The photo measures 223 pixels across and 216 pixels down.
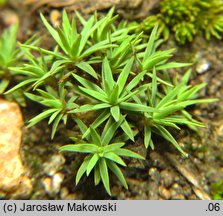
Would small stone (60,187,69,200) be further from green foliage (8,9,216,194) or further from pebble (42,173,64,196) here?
green foliage (8,9,216,194)

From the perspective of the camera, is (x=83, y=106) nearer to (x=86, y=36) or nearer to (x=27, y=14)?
(x=86, y=36)

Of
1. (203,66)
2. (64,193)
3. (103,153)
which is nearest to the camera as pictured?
(103,153)

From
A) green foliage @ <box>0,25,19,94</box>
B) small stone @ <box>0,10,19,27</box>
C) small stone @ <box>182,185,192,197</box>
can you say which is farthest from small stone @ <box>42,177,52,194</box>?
small stone @ <box>0,10,19,27</box>

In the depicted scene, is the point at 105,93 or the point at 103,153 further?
the point at 105,93

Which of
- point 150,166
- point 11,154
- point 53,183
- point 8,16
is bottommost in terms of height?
point 53,183

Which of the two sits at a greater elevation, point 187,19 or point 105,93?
point 187,19

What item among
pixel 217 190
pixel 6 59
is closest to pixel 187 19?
pixel 217 190

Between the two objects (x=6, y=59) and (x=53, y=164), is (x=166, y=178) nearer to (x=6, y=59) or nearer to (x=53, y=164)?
(x=53, y=164)
